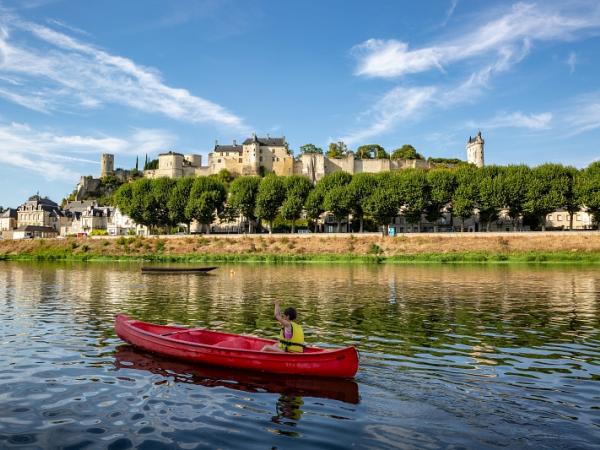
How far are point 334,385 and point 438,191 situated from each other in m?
81.4

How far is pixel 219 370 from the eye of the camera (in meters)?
15.3

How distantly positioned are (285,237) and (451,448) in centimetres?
8141

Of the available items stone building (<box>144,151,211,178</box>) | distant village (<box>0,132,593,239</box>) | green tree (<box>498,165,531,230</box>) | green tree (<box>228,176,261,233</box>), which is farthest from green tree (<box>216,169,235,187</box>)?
green tree (<box>498,165,531,230</box>)

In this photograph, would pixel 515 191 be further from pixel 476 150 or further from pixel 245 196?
pixel 476 150

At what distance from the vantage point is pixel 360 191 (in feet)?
311

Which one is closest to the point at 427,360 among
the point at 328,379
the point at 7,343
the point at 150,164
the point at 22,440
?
the point at 328,379

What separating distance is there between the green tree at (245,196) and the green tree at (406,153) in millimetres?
68228

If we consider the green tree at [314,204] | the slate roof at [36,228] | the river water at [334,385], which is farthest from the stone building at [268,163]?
the river water at [334,385]

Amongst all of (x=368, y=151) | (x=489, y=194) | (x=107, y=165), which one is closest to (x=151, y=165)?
(x=107, y=165)

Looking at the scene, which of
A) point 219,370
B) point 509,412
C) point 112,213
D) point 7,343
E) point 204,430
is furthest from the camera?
point 112,213

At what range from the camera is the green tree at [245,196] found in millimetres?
102688

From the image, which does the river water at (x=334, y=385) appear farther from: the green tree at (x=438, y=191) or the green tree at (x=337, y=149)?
the green tree at (x=337, y=149)

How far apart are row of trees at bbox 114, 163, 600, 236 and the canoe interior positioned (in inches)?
2948

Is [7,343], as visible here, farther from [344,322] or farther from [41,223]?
[41,223]
